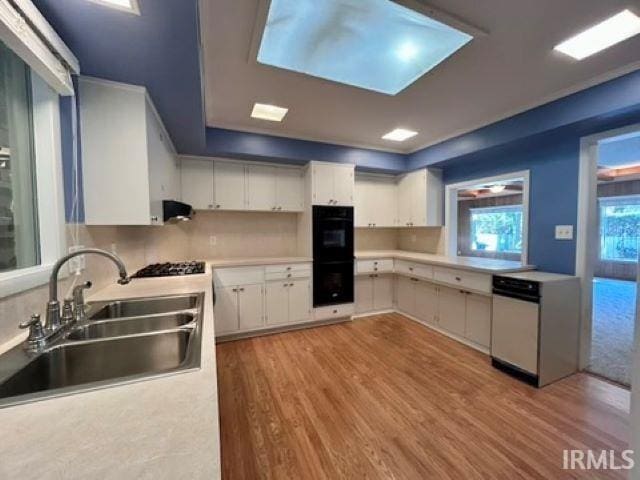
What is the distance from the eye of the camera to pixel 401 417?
1942mm

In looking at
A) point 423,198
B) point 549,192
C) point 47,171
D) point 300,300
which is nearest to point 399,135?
point 423,198

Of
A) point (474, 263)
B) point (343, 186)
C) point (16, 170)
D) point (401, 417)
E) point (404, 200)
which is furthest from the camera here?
point (404, 200)

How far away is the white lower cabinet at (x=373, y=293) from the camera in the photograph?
13.3 ft

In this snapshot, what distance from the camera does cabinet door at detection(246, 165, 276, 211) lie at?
3586 millimetres

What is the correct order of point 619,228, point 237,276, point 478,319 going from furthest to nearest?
point 619,228
point 237,276
point 478,319

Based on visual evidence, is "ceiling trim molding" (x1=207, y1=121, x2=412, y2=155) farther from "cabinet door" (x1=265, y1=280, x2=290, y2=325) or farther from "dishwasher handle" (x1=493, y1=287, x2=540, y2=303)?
"dishwasher handle" (x1=493, y1=287, x2=540, y2=303)

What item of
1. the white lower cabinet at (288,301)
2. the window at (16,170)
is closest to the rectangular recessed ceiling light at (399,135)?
the white lower cabinet at (288,301)

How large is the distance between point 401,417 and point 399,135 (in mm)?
3081

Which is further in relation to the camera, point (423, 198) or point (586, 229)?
point (423, 198)

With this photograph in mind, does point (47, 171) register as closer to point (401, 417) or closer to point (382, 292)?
point (401, 417)

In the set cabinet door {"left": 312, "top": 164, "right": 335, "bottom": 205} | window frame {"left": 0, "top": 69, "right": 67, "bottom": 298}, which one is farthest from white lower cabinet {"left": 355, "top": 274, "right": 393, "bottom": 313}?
window frame {"left": 0, "top": 69, "right": 67, "bottom": 298}

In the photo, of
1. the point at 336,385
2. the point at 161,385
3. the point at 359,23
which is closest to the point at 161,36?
the point at 359,23

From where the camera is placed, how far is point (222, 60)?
1.93m

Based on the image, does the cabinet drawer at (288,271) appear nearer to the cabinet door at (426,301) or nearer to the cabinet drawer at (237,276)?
the cabinet drawer at (237,276)
